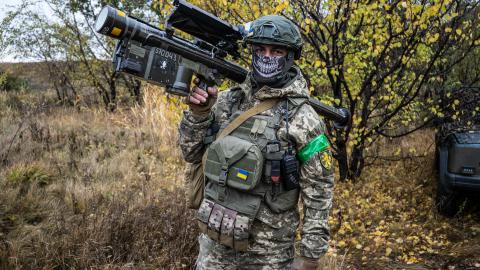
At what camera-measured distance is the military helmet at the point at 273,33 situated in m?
2.30

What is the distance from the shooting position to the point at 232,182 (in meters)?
2.20

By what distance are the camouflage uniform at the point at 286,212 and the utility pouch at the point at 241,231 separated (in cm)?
12

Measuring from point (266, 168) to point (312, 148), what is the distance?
277 millimetres

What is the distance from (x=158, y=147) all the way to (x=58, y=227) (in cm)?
403

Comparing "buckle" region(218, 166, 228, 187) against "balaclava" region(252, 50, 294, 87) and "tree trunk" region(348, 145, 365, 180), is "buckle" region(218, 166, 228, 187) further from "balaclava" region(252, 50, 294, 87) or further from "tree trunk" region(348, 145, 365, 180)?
"tree trunk" region(348, 145, 365, 180)

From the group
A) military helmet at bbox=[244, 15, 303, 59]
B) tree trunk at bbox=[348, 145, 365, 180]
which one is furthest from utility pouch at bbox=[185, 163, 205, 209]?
tree trunk at bbox=[348, 145, 365, 180]

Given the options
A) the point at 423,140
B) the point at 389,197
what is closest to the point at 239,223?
the point at 389,197

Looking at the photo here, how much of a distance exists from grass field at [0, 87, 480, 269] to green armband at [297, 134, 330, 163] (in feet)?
5.77

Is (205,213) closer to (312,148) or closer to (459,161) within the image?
(312,148)

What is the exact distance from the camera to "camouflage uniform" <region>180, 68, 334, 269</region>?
2.20m

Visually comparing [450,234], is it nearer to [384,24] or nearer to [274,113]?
[384,24]

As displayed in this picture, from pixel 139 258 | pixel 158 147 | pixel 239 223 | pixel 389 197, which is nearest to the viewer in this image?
pixel 239 223

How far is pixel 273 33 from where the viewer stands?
7.55ft

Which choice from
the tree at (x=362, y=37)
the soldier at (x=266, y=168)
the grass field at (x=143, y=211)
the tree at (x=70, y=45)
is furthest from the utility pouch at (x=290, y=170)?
the tree at (x=70, y=45)
